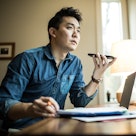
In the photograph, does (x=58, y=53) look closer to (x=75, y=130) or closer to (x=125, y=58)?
(x=125, y=58)

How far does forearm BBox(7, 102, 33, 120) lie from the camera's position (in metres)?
0.71

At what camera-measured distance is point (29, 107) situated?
70 centimetres

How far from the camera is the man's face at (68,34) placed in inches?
53.0

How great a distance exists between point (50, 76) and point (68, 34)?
34 cm

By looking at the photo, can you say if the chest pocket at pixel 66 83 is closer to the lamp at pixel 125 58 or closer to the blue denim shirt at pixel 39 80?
the blue denim shirt at pixel 39 80

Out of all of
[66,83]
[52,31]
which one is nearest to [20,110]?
[66,83]

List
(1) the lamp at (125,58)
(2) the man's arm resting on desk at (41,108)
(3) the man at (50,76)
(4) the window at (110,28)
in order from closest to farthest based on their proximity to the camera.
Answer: (2) the man's arm resting on desk at (41,108) → (3) the man at (50,76) → (1) the lamp at (125,58) → (4) the window at (110,28)

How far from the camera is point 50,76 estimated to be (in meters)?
1.18

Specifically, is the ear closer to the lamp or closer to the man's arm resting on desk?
the lamp

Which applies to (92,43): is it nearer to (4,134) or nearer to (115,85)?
(115,85)

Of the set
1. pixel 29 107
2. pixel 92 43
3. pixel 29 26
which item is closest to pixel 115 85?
pixel 92 43

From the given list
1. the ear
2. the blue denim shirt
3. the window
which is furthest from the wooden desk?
the window

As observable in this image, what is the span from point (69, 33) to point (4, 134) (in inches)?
33.6

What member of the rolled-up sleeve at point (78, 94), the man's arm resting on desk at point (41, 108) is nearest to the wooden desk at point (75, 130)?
the man's arm resting on desk at point (41, 108)
